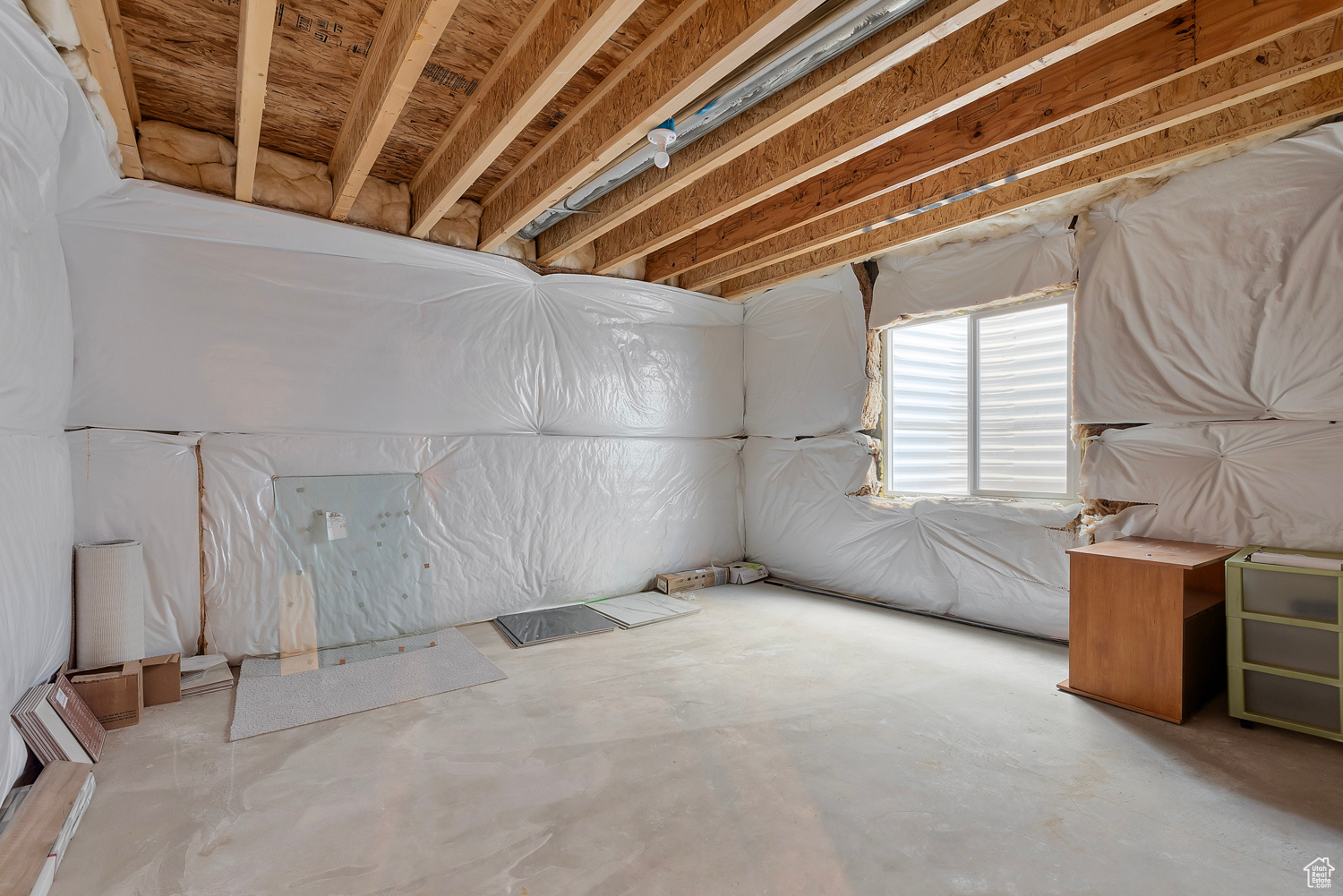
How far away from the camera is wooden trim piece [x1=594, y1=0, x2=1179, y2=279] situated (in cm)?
190

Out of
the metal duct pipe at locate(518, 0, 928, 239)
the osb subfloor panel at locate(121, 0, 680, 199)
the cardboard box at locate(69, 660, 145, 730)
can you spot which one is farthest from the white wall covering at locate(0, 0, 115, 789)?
the metal duct pipe at locate(518, 0, 928, 239)

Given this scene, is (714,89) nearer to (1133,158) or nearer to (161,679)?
(1133,158)

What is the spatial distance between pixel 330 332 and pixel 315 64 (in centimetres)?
136

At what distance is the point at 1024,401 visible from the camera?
3.67 m

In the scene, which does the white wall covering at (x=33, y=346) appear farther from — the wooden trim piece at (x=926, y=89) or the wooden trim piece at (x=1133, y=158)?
the wooden trim piece at (x=1133, y=158)

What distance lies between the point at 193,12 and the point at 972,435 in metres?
4.40

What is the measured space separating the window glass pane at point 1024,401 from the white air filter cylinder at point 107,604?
4.63 meters

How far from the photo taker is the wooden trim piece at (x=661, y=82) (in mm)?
1870

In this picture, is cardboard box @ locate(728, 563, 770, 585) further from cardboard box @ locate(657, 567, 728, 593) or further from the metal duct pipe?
the metal duct pipe

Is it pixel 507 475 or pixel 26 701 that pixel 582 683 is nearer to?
pixel 507 475

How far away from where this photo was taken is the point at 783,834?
5.71 ft

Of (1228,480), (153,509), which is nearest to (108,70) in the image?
(153,509)

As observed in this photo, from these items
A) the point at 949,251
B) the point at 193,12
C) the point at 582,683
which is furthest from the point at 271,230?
the point at 949,251

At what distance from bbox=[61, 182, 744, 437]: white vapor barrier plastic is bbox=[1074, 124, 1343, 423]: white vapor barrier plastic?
2883 millimetres
